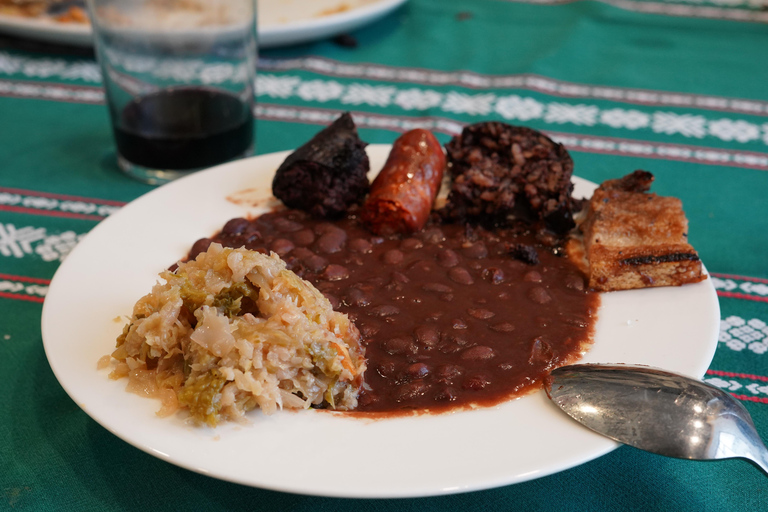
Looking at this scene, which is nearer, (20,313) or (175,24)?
(20,313)

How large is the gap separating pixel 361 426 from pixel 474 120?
3605mm

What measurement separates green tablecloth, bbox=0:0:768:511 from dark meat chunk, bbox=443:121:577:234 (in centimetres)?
104

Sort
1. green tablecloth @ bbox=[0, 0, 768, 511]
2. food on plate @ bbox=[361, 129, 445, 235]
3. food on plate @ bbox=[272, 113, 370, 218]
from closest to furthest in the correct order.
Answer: green tablecloth @ bbox=[0, 0, 768, 511] < food on plate @ bbox=[361, 129, 445, 235] < food on plate @ bbox=[272, 113, 370, 218]

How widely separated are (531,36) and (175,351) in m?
5.37

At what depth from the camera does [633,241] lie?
3391 millimetres

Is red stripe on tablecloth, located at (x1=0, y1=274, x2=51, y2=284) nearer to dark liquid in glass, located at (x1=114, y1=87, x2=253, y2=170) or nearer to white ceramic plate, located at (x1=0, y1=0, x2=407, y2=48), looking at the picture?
Result: dark liquid in glass, located at (x1=114, y1=87, x2=253, y2=170)

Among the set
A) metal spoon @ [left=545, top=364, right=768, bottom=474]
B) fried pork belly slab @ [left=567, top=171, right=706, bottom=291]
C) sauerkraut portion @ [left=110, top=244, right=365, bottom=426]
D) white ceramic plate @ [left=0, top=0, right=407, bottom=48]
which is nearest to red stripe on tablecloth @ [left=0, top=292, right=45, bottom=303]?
sauerkraut portion @ [left=110, top=244, right=365, bottom=426]

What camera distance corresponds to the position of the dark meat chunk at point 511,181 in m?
3.66

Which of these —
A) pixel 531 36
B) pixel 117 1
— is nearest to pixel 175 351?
pixel 117 1

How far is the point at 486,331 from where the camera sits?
116 inches

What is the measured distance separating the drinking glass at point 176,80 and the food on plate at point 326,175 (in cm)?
105

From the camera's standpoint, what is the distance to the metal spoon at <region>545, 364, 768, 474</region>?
7.54ft

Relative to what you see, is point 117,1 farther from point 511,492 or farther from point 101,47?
point 511,492

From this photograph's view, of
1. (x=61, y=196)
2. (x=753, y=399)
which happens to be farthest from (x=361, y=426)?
(x=61, y=196)
